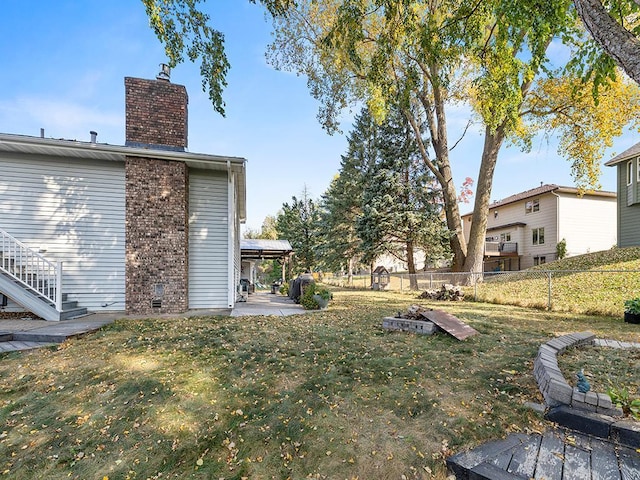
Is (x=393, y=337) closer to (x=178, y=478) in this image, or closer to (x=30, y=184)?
(x=178, y=478)

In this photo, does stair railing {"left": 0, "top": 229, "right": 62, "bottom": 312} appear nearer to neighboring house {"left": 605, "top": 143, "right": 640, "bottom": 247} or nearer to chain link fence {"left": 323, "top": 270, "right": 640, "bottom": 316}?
chain link fence {"left": 323, "top": 270, "right": 640, "bottom": 316}

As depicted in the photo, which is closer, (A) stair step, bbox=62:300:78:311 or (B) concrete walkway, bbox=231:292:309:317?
(A) stair step, bbox=62:300:78:311

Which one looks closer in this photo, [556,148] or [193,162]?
[193,162]

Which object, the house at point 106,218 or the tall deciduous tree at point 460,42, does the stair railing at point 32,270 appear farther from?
the tall deciduous tree at point 460,42

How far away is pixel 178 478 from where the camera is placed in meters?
2.25

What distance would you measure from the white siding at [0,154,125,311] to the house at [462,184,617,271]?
2484cm

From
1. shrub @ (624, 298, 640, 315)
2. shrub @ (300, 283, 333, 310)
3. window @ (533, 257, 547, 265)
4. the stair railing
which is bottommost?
shrub @ (300, 283, 333, 310)

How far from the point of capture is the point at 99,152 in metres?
7.52

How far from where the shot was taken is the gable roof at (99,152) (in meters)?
7.02

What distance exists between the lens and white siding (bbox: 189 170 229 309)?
334 inches

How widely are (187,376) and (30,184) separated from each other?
7378 millimetres

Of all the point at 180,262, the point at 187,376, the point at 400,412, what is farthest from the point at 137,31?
the point at 400,412

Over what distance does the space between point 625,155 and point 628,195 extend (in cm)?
189

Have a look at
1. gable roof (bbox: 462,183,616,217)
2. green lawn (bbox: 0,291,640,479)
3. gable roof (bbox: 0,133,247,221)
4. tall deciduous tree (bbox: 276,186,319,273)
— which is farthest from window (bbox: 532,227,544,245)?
gable roof (bbox: 0,133,247,221)
